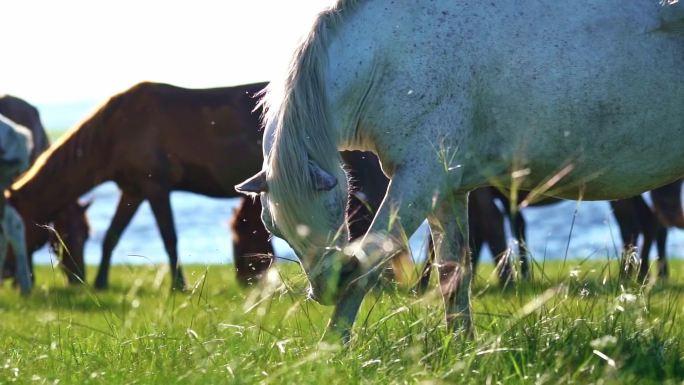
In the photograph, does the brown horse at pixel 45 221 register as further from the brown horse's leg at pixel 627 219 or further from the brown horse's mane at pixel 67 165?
the brown horse's leg at pixel 627 219

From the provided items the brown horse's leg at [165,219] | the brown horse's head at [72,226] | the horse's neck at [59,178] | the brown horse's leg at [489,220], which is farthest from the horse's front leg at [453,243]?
the brown horse's head at [72,226]

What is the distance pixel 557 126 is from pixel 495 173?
0.31 meters

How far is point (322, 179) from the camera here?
4238mm

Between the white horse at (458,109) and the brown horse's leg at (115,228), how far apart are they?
6.68 m

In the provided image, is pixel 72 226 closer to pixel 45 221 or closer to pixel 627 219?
pixel 45 221

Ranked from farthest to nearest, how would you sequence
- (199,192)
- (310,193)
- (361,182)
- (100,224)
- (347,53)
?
(100,224)
(199,192)
(361,182)
(347,53)
(310,193)

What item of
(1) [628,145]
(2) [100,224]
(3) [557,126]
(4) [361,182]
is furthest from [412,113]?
(2) [100,224]

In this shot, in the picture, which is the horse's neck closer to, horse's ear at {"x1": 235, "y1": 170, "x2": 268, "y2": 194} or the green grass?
the green grass

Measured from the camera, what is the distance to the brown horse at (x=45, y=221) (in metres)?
11.2

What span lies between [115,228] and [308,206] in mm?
7100

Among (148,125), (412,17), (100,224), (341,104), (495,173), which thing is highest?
(412,17)

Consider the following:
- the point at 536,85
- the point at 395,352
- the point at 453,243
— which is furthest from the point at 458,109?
the point at 395,352

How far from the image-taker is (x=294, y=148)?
14.1ft

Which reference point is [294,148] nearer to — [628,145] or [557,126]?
[557,126]
